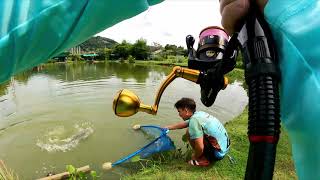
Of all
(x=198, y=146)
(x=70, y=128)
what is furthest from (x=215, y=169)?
(x=70, y=128)

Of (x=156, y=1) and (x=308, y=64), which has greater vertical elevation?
(x=156, y=1)

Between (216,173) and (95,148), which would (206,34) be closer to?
(216,173)

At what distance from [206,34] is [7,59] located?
1.80 feet

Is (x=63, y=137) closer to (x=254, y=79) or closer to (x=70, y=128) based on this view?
(x=70, y=128)

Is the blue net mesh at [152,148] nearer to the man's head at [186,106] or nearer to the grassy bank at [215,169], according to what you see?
the grassy bank at [215,169]

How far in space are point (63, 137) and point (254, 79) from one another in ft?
25.7

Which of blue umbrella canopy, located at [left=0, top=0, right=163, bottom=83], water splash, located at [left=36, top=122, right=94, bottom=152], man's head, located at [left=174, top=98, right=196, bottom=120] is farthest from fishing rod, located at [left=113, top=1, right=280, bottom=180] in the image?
water splash, located at [left=36, top=122, right=94, bottom=152]

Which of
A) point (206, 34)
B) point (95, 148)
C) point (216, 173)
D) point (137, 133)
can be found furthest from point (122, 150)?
point (206, 34)

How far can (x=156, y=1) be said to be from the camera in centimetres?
82

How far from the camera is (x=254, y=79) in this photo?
2.24ft

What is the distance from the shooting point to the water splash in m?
7.26

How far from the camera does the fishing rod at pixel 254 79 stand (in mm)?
629

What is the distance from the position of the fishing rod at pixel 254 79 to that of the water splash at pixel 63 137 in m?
6.48

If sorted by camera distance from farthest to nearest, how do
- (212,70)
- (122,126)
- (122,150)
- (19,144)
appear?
(122,126) < (19,144) < (122,150) < (212,70)
